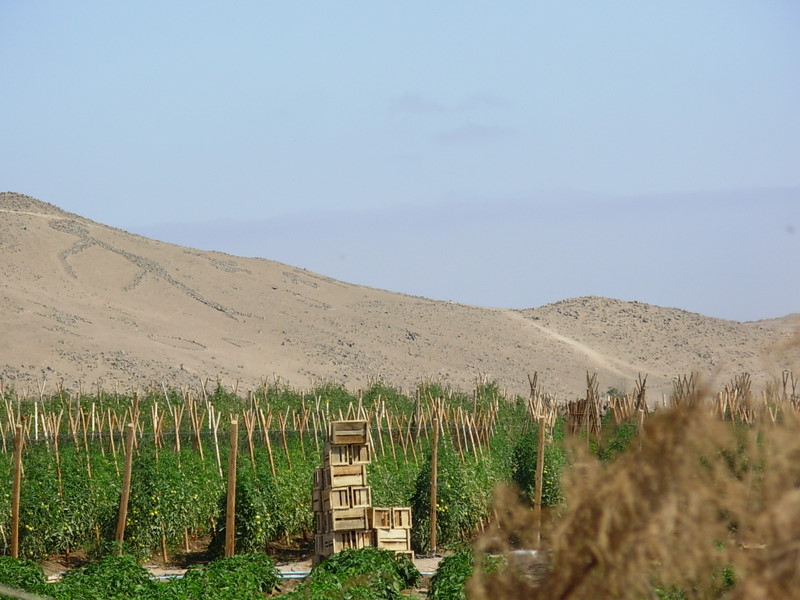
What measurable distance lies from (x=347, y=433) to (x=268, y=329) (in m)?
38.3

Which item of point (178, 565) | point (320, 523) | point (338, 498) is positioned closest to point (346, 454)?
point (338, 498)

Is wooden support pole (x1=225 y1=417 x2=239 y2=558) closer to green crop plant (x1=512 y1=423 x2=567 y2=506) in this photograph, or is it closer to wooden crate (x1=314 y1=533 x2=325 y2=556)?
wooden crate (x1=314 y1=533 x2=325 y2=556)

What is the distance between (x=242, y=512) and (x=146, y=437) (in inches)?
236

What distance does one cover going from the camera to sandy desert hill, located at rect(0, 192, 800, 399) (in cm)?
4228

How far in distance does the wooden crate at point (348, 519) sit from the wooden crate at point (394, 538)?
24 centimetres

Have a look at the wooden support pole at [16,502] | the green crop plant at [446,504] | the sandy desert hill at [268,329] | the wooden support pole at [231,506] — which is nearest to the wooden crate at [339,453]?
the wooden support pole at [231,506]

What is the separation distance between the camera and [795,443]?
3.36 meters

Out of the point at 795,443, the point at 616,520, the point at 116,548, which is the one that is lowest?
the point at 116,548

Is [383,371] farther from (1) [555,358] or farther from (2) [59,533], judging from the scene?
(2) [59,533]

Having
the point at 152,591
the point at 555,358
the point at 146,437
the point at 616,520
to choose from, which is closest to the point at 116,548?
the point at 152,591

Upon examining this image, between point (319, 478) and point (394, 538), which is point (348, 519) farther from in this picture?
point (319, 478)

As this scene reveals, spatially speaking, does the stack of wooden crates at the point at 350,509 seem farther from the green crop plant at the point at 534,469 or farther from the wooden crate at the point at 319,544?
the green crop plant at the point at 534,469

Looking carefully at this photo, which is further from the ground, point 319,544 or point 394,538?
point 394,538

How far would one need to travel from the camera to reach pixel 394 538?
13.0m
